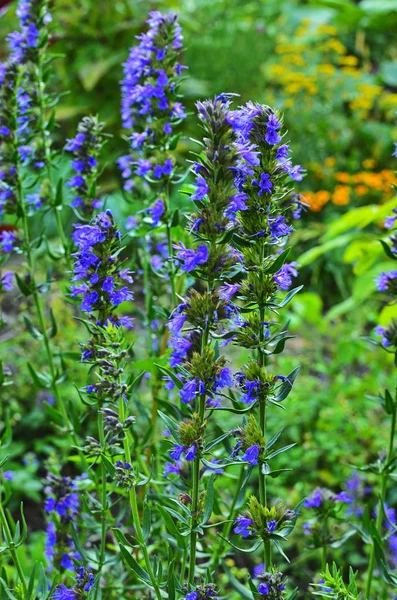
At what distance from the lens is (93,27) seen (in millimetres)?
5371

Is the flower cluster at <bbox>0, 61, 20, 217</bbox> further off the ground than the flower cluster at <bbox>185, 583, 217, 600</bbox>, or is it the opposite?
the flower cluster at <bbox>0, 61, 20, 217</bbox>

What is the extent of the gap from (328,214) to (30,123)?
352cm

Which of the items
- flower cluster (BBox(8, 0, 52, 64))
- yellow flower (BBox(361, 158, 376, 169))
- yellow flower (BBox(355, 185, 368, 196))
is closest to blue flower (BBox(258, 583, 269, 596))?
flower cluster (BBox(8, 0, 52, 64))

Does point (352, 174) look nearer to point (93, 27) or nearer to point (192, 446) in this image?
point (93, 27)

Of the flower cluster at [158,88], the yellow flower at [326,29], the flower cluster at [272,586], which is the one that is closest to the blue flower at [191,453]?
the flower cluster at [272,586]

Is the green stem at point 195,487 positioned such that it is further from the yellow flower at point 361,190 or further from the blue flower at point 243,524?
the yellow flower at point 361,190

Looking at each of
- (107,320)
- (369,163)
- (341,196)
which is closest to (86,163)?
(107,320)

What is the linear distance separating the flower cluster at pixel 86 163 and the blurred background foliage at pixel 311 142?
1093 mm

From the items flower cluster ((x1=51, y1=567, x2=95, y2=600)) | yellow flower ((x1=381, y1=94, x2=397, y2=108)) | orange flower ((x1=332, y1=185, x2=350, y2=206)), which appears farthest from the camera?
yellow flower ((x1=381, y1=94, x2=397, y2=108))

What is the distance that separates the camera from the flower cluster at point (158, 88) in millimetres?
1554

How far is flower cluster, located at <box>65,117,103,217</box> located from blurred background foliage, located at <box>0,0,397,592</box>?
1.09 metres

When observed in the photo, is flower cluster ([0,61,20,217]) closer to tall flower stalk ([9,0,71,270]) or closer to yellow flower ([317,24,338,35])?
tall flower stalk ([9,0,71,270])

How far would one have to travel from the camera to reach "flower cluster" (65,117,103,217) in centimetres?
161

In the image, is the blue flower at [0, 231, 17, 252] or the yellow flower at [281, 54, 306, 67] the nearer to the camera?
the blue flower at [0, 231, 17, 252]
